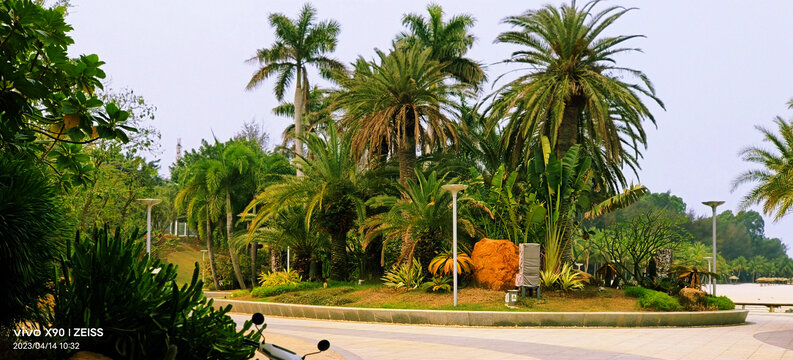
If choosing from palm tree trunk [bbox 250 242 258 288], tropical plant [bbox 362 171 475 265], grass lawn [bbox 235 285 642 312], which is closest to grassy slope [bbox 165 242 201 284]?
palm tree trunk [bbox 250 242 258 288]

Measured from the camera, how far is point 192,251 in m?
73.7

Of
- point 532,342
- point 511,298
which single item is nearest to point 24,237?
point 532,342

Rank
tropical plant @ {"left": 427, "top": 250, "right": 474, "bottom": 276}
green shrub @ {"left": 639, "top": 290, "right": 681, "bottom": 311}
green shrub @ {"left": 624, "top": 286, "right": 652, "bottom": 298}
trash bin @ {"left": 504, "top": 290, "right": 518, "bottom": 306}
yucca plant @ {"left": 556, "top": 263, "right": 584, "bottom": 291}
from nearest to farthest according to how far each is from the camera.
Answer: trash bin @ {"left": 504, "top": 290, "right": 518, "bottom": 306} → green shrub @ {"left": 639, "top": 290, "right": 681, "bottom": 311} → green shrub @ {"left": 624, "top": 286, "right": 652, "bottom": 298} → tropical plant @ {"left": 427, "top": 250, "right": 474, "bottom": 276} → yucca plant @ {"left": 556, "top": 263, "right": 584, "bottom": 291}

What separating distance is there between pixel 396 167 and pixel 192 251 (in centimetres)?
4793

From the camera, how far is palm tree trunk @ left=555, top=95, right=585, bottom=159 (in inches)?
1093

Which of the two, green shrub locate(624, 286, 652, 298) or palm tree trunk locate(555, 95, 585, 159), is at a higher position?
palm tree trunk locate(555, 95, 585, 159)

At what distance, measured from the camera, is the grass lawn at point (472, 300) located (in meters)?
22.5

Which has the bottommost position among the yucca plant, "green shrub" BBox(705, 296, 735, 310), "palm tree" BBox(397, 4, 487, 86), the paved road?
the paved road

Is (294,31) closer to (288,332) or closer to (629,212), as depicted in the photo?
(288,332)

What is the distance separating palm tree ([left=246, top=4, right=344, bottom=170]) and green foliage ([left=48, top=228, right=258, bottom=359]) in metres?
38.6

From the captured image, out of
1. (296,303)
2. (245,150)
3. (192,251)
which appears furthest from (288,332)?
(192,251)

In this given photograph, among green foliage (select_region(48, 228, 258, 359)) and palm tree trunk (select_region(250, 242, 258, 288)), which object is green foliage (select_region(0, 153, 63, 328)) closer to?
green foliage (select_region(48, 228, 258, 359))

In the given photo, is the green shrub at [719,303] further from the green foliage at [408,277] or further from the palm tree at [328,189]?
the palm tree at [328,189]

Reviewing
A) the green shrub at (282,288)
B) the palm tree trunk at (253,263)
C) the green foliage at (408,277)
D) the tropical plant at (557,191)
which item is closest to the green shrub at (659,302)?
the tropical plant at (557,191)
